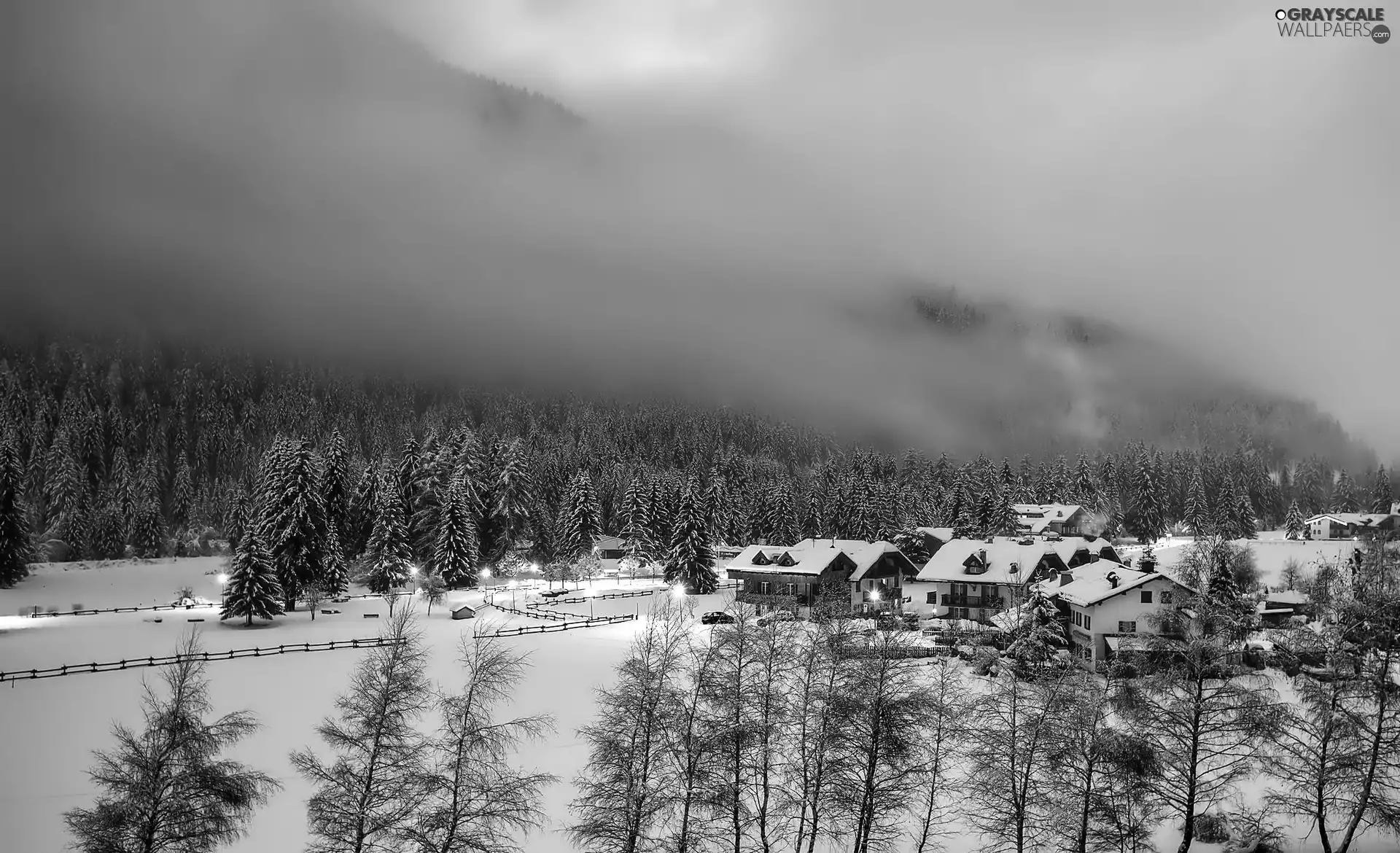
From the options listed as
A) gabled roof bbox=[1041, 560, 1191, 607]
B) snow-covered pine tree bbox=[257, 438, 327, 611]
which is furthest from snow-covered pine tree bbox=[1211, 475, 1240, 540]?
snow-covered pine tree bbox=[257, 438, 327, 611]

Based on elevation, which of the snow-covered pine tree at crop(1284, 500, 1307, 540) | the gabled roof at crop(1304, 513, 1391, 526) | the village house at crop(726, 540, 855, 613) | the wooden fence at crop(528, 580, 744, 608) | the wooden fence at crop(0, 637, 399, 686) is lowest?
the wooden fence at crop(528, 580, 744, 608)

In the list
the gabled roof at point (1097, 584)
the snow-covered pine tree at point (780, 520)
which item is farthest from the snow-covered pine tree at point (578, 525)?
the gabled roof at point (1097, 584)

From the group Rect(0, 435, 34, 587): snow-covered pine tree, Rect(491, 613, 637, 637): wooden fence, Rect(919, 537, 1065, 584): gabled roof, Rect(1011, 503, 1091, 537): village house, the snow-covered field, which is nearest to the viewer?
the snow-covered field

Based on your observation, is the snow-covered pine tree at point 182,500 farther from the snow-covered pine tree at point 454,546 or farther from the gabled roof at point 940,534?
the gabled roof at point 940,534

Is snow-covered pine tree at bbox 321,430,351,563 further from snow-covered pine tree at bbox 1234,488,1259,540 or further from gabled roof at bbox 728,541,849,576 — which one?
snow-covered pine tree at bbox 1234,488,1259,540

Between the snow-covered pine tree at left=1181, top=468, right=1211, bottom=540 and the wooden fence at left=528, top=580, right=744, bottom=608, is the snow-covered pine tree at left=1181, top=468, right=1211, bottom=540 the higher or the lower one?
the higher one

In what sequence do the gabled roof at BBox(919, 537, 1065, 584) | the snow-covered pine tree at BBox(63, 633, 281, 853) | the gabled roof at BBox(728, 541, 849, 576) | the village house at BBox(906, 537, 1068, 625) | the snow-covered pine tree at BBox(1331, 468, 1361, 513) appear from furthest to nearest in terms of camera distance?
the snow-covered pine tree at BBox(1331, 468, 1361, 513) → the gabled roof at BBox(728, 541, 849, 576) → the gabled roof at BBox(919, 537, 1065, 584) → the village house at BBox(906, 537, 1068, 625) → the snow-covered pine tree at BBox(63, 633, 281, 853)

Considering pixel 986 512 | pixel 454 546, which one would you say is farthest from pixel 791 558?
pixel 986 512
